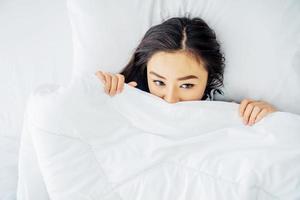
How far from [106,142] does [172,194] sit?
0.76ft

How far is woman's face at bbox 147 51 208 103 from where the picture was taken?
100cm

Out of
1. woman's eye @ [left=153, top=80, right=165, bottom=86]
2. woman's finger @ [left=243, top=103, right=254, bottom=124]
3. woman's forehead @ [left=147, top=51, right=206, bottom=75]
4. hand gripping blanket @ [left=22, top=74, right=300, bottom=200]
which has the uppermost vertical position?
woman's forehead @ [left=147, top=51, right=206, bottom=75]

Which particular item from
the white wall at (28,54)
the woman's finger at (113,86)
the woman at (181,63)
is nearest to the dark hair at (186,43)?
the woman at (181,63)

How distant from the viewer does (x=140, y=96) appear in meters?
1.06

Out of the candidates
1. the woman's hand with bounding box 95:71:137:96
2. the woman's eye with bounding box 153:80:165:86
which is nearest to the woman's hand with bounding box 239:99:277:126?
the woman's eye with bounding box 153:80:165:86

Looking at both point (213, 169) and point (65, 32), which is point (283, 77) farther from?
point (65, 32)

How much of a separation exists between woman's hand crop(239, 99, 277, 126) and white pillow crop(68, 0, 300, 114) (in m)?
0.06

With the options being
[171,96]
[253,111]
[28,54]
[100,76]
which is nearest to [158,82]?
[171,96]

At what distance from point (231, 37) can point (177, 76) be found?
0.78 feet

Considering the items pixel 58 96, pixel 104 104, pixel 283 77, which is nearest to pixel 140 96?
pixel 104 104

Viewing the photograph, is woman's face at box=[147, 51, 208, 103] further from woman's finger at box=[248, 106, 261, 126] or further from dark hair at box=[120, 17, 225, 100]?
woman's finger at box=[248, 106, 261, 126]

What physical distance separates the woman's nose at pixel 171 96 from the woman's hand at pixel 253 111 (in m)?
0.19

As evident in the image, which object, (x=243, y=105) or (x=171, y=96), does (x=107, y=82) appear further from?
(x=243, y=105)

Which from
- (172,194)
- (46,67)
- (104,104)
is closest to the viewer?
(172,194)
